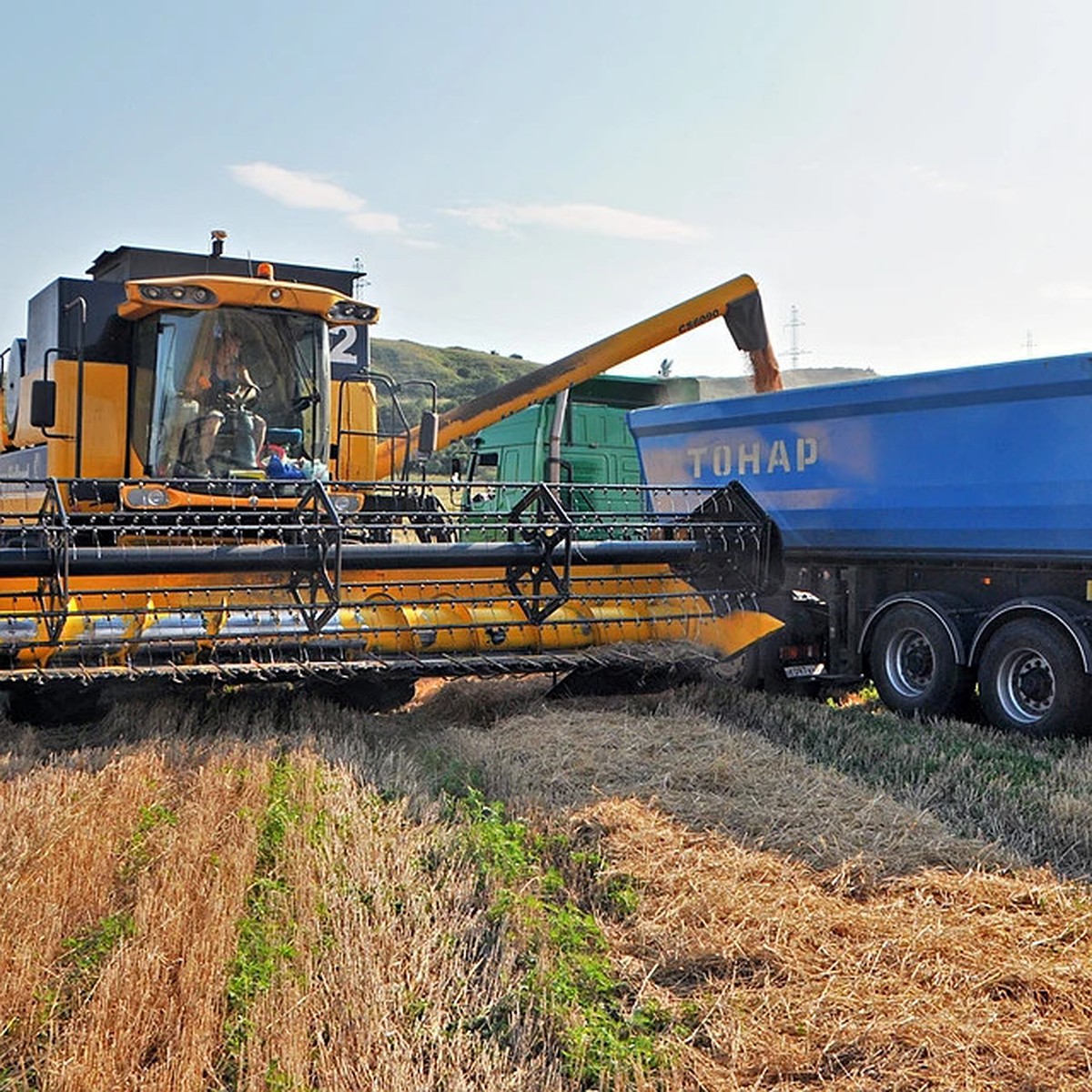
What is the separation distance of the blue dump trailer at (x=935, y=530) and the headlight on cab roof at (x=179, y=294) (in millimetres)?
3836

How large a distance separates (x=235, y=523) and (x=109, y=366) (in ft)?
4.98

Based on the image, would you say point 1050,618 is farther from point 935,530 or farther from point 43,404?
point 43,404

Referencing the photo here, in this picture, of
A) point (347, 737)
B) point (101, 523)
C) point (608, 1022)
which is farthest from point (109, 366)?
point (608, 1022)

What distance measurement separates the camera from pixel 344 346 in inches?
337

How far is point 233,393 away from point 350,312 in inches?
35.0

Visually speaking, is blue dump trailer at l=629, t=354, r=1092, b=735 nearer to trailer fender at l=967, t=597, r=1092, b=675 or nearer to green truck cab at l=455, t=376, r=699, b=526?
trailer fender at l=967, t=597, r=1092, b=675

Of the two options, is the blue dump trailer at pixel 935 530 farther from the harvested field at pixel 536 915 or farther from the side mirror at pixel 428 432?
the side mirror at pixel 428 432

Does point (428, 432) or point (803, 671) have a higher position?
point (428, 432)

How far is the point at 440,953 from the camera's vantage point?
3.29 meters

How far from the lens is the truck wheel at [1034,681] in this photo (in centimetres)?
644

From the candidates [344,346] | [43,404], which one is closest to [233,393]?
[43,404]

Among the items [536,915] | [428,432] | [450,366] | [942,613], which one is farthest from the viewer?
[450,366]

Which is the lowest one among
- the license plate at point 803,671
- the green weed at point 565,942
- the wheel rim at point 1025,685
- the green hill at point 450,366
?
the green weed at point 565,942

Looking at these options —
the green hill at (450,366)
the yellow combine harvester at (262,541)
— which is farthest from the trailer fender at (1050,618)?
the green hill at (450,366)
